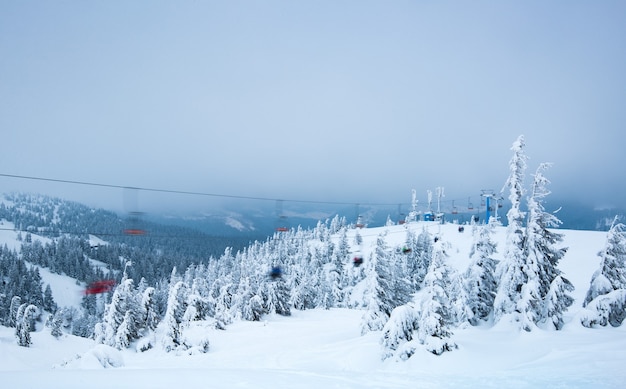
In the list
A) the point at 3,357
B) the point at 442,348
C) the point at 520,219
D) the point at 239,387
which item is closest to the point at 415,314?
the point at 442,348

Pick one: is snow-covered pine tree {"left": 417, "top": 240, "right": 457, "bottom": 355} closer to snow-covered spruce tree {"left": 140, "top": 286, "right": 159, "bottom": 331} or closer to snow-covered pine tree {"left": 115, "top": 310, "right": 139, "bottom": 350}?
snow-covered pine tree {"left": 115, "top": 310, "right": 139, "bottom": 350}

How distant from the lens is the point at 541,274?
70.4ft

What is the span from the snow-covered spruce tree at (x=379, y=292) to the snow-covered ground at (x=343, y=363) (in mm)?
1971

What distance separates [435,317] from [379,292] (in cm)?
1415

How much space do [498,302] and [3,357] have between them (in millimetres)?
47778

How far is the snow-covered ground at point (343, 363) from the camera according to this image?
382 inches

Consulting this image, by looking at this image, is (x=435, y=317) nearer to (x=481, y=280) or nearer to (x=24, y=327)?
(x=481, y=280)

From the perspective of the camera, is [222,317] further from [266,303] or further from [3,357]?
[3,357]

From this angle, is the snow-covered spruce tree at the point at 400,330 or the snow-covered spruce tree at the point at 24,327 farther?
the snow-covered spruce tree at the point at 24,327

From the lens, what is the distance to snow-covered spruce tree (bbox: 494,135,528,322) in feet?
70.3

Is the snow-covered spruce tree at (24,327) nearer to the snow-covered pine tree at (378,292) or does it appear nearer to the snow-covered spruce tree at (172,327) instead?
the snow-covered spruce tree at (172,327)

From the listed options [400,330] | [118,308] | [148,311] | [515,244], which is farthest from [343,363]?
[118,308]

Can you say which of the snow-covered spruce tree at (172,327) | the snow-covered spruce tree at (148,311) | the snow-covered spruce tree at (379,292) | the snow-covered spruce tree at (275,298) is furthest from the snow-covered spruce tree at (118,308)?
the snow-covered spruce tree at (379,292)

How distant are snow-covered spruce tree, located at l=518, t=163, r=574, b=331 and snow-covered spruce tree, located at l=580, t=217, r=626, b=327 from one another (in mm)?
1285
